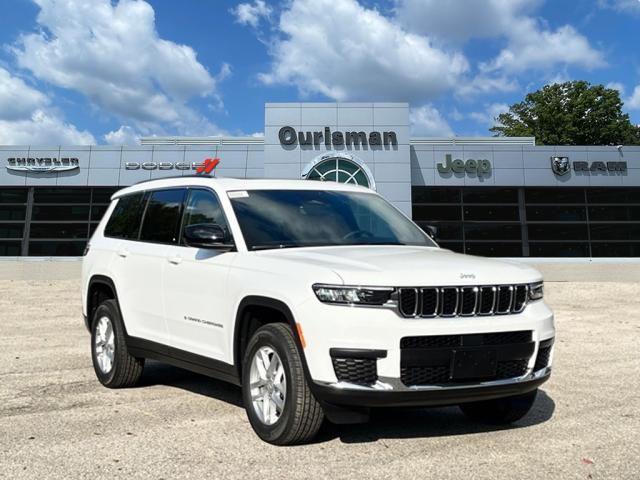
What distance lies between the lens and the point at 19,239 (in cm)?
3269

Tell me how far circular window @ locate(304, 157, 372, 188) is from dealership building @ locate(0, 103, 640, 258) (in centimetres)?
297

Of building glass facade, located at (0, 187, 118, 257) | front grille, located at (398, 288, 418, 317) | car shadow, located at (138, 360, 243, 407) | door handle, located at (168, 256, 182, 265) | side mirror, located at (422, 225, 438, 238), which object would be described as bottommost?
car shadow, located at (138, 360, 243, 407)

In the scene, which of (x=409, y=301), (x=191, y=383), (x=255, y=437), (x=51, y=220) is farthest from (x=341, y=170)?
(x=409, y=301)

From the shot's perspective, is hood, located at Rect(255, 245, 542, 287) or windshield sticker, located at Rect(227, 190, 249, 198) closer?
hood, located at Rect(255, 245, 542, 287)

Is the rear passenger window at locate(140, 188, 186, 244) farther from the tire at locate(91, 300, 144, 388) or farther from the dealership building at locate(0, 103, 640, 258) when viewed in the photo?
the dealership building at locate(0, 103, 640, 258)

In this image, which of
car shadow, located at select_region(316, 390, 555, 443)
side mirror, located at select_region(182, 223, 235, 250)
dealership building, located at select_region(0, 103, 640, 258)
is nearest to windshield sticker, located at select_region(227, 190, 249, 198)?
side mirror, located at select_region(182, 223, 235, 250)

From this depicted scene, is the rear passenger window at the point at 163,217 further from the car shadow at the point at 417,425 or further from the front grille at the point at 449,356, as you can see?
the front grille at the point at 449,356

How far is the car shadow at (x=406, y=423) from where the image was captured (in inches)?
172

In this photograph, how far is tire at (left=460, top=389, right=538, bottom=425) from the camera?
15.1ft

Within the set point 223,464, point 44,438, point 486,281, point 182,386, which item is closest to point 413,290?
point 486,281

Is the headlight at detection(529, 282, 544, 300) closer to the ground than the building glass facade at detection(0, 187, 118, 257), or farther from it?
closer to the ground

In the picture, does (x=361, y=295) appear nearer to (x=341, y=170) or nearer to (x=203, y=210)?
(x=203, y=210)

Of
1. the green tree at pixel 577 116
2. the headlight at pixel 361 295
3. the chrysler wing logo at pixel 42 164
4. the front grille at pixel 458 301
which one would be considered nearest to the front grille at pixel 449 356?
the front grille at pixel 458 301

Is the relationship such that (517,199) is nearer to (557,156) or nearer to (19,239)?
(557,156)
